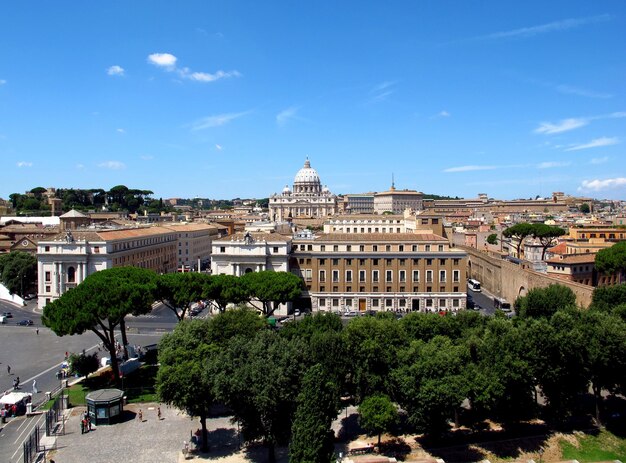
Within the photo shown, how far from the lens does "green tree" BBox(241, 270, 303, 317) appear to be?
46812mm

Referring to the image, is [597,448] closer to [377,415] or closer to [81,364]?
[377,415]

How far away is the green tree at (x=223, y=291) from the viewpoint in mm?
44347

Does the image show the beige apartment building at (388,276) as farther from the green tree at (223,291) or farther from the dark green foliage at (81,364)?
the dark green foliage at (81,364)

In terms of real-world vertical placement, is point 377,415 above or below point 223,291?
below

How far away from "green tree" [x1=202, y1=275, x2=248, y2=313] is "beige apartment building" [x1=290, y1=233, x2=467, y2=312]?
414 inches

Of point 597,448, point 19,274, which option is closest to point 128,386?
point 597,448

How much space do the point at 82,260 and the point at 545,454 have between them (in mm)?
48610

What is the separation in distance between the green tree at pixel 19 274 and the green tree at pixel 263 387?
156 feet

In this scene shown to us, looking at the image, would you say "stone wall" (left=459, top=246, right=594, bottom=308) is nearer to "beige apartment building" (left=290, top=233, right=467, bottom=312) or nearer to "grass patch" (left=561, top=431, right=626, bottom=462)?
"beige apartment building" (left=290, top=233, right=467, bottom=312)

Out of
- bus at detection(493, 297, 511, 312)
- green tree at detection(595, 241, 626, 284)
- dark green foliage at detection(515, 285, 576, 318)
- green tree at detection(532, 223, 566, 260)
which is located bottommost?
bus at detection(493, 297, 511, 312)

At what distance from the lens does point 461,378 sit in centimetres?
2497

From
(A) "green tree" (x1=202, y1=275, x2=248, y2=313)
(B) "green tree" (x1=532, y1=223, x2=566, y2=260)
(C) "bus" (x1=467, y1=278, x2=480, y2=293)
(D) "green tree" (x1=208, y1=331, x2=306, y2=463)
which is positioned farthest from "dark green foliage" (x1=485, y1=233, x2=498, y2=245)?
(D) "green tree" (x1=208, y1=331, x2=306, y2=463)

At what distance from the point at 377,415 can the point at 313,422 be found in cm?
383

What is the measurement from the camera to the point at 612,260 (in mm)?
54406
